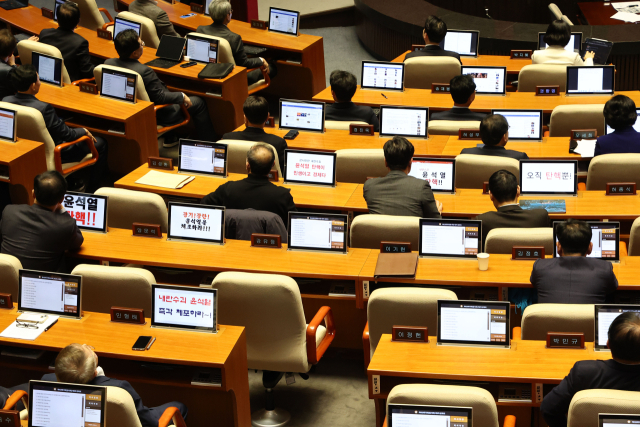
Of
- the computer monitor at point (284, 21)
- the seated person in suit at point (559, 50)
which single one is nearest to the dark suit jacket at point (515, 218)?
the seated person in suit at point (559, 50)

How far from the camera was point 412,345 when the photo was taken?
3.86 metres

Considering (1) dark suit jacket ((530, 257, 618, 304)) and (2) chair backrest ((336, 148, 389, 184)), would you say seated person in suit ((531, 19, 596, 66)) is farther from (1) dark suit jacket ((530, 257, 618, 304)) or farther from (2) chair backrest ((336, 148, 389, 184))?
(1) dark suit jacket ((530, 257, 618, 304))

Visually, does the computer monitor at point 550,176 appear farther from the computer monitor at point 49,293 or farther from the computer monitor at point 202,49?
the computer monitor at point 202,49

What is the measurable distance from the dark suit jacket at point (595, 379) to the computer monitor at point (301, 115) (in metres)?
3.85

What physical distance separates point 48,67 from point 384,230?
425 centimetres

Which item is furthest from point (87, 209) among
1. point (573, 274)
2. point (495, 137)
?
point (573, 274)

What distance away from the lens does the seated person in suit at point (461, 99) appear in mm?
6543

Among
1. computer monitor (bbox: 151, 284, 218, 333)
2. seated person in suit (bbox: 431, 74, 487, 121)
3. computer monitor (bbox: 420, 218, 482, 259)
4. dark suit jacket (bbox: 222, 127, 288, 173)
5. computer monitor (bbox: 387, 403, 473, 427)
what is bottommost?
computer monitor (bbox: 387, 403, 473, 427)

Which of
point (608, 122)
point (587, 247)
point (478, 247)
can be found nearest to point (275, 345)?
point (478, 247)

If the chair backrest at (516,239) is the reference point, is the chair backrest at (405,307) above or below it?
below

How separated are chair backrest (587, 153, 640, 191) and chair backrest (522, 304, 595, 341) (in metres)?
1.98

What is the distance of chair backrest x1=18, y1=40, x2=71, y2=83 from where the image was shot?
7588 millimetres

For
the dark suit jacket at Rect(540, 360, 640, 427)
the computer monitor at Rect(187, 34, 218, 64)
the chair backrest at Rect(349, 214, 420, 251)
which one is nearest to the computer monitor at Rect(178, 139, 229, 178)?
the chair backrest at Rect(349, 214, 420, 251)

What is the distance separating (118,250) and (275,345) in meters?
1.28
